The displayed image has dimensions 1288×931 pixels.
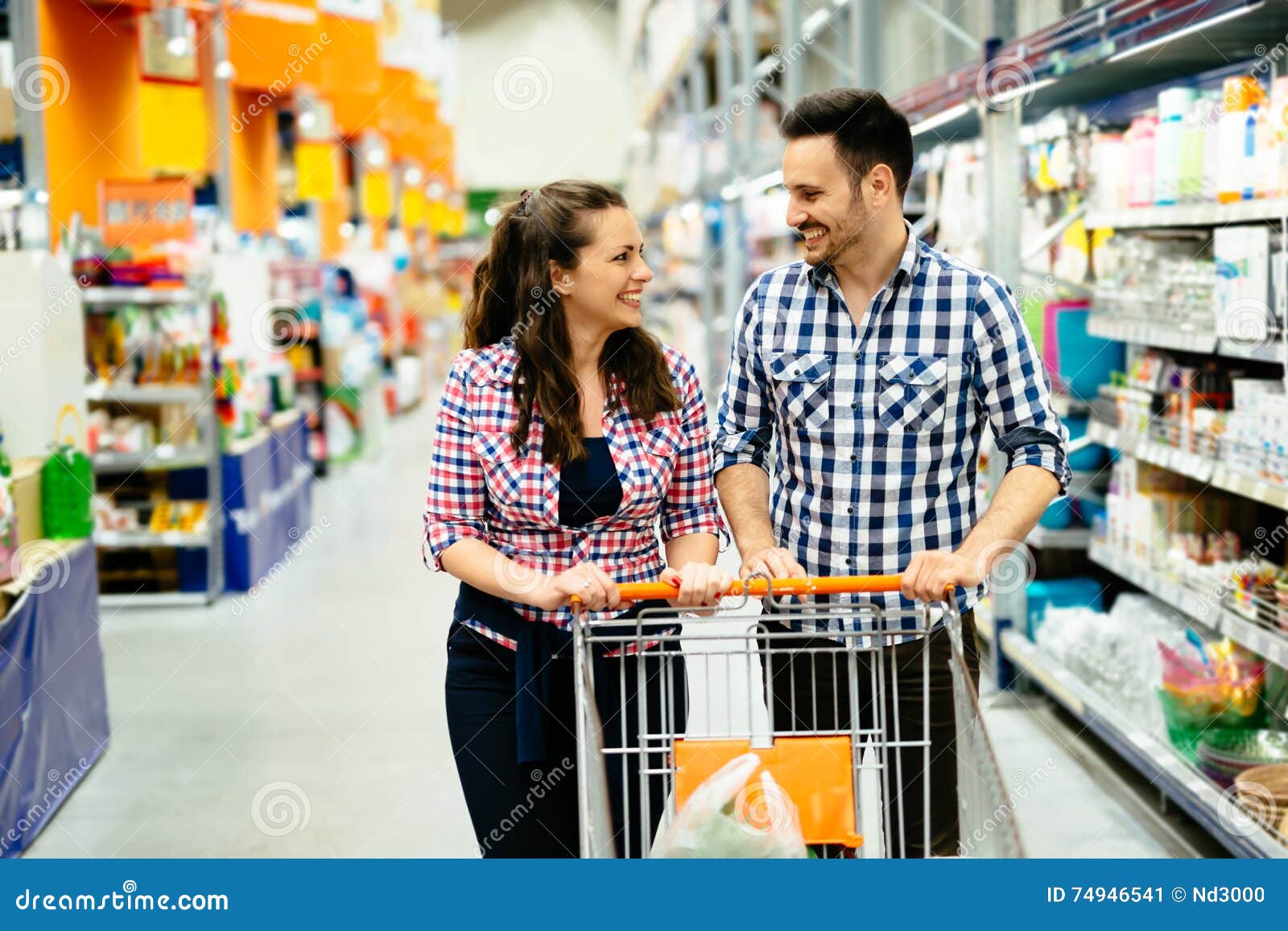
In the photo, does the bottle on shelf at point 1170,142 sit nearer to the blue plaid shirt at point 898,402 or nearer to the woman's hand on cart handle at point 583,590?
the blue plaid shirt at point 898,402

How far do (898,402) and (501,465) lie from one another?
2.16ft

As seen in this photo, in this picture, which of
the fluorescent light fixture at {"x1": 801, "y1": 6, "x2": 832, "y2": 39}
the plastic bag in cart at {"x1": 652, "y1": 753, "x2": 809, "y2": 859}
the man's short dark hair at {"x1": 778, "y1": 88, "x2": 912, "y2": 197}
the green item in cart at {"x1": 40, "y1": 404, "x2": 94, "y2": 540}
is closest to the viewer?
the plastic bag in cart at {"x1": 652, "y1": 753, "x2": 809, "y2": 859}

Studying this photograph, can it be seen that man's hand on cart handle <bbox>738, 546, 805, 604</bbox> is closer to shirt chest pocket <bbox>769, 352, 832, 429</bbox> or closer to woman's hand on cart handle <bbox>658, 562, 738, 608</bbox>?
woman's hand on cart handle <bbox>658, 562, 738, 608</bbox>

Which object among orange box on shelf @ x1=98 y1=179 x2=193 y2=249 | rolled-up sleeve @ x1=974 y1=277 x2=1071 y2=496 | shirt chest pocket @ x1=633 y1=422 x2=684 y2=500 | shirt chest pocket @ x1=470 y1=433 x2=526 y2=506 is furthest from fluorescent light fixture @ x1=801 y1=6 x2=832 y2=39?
shirt chest pocket @ x1=470 y1=433 x2=526 y2=506

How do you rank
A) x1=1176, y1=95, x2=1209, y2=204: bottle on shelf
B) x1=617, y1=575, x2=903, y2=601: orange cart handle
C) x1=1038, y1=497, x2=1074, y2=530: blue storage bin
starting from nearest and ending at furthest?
x1=617, y1=575, x2=903, y2=601: orange cart handle < x1=1176, y1=95, x2=1209, y2=204: bottle on shelf < x1=1038, y1=497, x2=1074, y2=530: blue storage bin

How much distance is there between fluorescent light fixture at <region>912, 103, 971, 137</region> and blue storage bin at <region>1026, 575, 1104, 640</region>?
178 centimetres

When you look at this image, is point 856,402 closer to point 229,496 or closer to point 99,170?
point 229,496

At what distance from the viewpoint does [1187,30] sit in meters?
3.43

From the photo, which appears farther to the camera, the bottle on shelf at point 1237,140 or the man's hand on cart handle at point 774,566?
the bottle on shelf at point 1237,140

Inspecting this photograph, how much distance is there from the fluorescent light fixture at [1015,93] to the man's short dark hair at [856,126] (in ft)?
8.07

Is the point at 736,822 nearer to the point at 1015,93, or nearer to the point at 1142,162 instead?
the point at 1142,162

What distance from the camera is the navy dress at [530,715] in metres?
2.31

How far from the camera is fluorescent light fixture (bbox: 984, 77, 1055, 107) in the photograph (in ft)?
15.4

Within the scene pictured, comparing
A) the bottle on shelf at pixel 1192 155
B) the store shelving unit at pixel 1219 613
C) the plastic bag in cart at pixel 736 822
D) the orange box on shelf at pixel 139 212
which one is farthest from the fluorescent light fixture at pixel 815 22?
the plastic bag in cart at pixel 736 822
